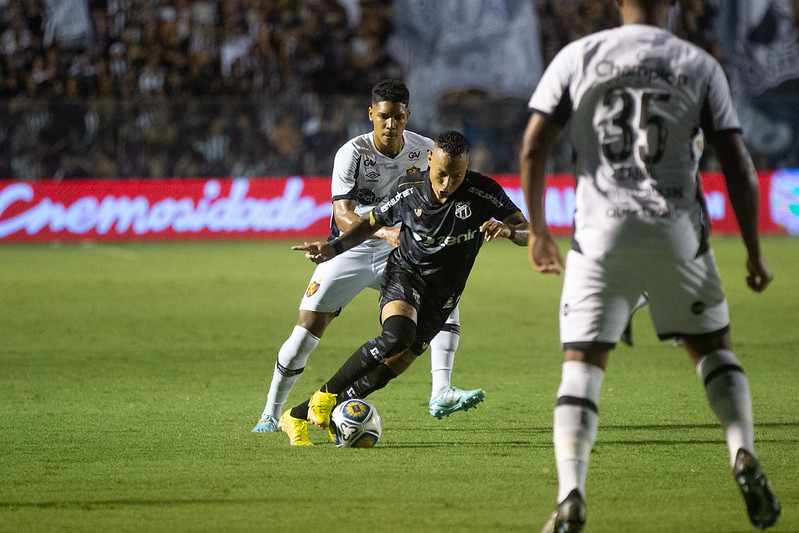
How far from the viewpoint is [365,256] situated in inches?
267

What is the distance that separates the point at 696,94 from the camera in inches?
154

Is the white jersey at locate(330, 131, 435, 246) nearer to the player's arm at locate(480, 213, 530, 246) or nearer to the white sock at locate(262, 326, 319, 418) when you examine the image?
the white sock at locate(262, 326, 319, 418)

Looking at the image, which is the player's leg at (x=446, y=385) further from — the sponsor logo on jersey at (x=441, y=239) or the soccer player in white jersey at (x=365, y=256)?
the sponsor logo on jersey at (x=441, y=239)

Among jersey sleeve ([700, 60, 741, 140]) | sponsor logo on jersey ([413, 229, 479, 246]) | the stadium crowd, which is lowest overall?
the stadium crowd

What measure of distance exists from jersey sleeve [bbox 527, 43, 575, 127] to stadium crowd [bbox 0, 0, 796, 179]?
Result: 17.5 m

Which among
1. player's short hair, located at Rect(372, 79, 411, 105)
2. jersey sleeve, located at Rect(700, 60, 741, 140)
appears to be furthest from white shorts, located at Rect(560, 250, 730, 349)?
player's short hair, located at Rect(372, 79, 411, 105)

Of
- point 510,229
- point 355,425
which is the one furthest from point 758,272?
point 355,425

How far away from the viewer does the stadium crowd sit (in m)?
21.2

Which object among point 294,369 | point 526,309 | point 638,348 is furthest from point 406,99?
point 526,309

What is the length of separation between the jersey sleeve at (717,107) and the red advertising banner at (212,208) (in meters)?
17.0

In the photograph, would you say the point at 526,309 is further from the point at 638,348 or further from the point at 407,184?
the point at 407,184

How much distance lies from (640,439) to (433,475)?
1424mm

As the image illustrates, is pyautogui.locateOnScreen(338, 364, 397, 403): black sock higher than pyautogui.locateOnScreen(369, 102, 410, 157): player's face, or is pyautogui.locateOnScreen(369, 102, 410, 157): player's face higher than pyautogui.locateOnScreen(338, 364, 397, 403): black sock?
pyautogui.locateOnScreen(369, 102, 410, 157): player's face

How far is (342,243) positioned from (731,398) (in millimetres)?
2380
